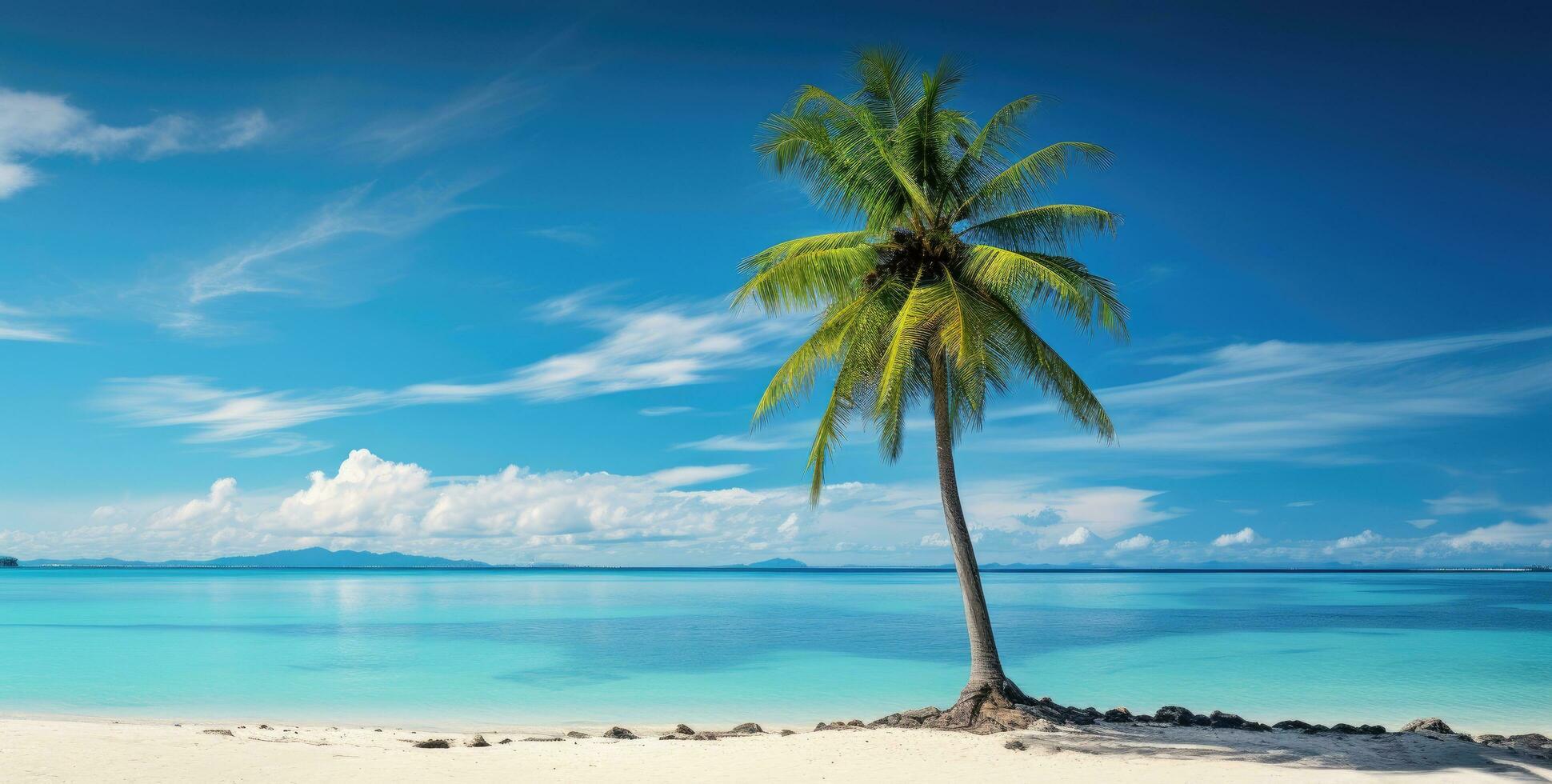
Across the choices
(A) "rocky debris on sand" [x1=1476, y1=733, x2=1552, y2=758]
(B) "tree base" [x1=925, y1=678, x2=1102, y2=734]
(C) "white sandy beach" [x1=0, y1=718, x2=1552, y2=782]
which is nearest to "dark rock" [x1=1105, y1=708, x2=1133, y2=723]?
(B) "tree base" [x1=925, y1=678, x2=1102, y2=734]

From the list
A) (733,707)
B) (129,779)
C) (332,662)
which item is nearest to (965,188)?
(733,707)

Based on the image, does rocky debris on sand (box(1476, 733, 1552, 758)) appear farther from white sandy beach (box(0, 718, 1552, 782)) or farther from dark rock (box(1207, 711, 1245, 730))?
dark rock (box(1207, 711, 1245, 730))

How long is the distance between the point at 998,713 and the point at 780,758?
3.39m

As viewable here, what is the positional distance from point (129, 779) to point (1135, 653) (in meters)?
25.2

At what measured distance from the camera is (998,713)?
1251cm

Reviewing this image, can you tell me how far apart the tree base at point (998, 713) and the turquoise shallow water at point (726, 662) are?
14.2 ft

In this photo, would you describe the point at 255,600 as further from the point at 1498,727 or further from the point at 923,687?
the point at 1498,727

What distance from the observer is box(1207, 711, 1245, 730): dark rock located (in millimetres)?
13399

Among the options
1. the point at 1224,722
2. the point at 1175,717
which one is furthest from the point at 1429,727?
the point at 1175,717

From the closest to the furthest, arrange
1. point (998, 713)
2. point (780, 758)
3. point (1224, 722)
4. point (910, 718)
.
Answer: point (780, 758)
point (998, 713)
point (910, 718)
point (1224, 722)

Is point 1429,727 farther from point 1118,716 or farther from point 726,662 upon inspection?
point 726,662

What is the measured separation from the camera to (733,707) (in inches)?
698

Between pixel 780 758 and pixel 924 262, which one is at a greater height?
pixel 924 262

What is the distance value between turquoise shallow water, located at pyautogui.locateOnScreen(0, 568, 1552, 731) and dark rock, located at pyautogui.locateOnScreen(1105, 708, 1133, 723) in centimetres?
458
